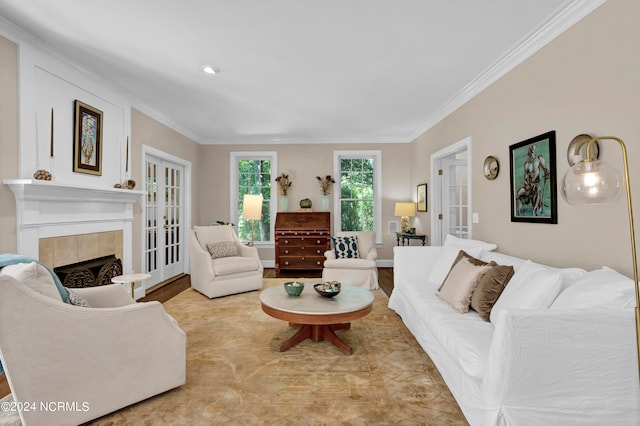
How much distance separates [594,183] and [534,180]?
139 centimetres

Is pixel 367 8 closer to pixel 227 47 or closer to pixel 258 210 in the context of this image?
pixel 227 47

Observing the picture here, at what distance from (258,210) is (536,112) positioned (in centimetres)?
379

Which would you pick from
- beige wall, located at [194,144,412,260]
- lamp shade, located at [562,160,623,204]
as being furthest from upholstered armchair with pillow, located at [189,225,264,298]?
lamp shade, located at [562,160,623,204]

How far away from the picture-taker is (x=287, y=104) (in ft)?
13.9

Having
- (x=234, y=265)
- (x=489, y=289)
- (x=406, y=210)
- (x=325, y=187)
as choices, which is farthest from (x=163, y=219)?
(x=489, y=289)

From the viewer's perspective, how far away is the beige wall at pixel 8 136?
239 centimetres

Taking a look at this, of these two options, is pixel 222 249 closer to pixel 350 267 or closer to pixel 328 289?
pixel 350 267

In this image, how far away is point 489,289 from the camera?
2.18m

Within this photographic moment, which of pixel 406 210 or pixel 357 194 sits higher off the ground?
pixel 357 194

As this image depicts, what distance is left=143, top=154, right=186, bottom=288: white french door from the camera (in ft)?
15.0

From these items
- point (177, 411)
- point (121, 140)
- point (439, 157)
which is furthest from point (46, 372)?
point (439, 157)

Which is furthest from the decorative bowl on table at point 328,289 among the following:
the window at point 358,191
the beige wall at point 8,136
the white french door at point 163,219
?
the window at point 358,191

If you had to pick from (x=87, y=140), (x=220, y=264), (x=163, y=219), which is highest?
(x=87, y=140)

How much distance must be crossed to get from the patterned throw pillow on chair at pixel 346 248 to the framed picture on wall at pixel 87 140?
3097 millimetres
